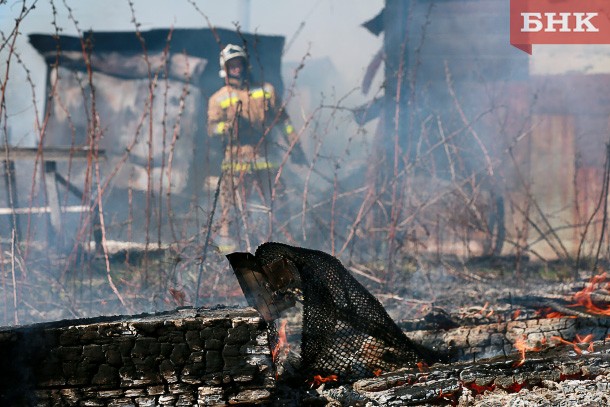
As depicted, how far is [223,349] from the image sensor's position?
10.4ft

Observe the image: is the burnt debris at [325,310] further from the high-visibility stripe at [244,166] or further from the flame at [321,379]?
the high-visibility stripe at [244,166]

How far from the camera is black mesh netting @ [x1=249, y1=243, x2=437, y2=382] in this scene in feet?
11.8

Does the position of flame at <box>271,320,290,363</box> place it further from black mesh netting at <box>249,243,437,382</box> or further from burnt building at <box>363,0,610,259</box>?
burnt building at <box>363,0,610,259</box>

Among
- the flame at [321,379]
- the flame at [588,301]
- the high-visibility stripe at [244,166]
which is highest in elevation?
the high-visibility stripe at [244,166]

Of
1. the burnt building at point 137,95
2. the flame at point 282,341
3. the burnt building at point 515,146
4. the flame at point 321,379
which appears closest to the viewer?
the flame at point 321,379

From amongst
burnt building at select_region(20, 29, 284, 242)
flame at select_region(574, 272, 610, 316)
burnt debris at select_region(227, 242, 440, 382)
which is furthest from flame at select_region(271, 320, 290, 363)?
burnt building at select_region(20, 29, 284, 242)

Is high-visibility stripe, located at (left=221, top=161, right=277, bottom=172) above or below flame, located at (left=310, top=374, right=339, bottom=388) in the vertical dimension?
above

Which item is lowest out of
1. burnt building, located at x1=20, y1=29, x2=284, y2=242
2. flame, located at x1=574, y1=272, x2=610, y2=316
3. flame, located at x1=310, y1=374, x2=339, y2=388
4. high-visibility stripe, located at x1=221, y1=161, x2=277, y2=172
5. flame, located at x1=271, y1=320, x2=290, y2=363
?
→ flame, located at x1=310, y1=374, x2=339, y2=388

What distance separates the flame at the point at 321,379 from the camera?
351cm

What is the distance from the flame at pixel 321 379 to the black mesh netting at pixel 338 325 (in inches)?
0.8

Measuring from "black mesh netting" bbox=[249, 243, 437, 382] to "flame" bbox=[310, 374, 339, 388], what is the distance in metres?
0.02

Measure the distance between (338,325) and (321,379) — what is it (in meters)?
0.30

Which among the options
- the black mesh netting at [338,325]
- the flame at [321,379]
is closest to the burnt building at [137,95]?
the black mesh netting at [338,325]

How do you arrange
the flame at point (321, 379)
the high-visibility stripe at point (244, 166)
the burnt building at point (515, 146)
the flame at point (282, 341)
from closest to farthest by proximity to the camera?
the flame at point (321, 379), the flame at point (282, 341), the high-visibility stripe at point (244, 166), the burnt building at point (515, 146)
